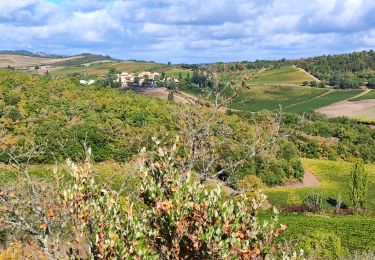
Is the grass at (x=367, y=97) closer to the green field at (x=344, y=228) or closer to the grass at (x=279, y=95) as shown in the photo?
the grass at (x=279, y=95)

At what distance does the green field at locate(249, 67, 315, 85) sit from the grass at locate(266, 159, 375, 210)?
60.8 meters

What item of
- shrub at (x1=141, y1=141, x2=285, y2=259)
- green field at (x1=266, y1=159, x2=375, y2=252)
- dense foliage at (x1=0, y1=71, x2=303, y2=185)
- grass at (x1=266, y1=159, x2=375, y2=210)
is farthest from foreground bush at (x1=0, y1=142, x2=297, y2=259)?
grass at (x1=266, y1=159, x2=375, y2=210)

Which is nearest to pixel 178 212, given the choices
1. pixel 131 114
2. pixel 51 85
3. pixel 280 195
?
pixel 280 195

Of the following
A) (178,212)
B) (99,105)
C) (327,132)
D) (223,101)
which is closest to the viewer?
(178,212)

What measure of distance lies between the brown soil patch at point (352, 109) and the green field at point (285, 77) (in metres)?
23.1

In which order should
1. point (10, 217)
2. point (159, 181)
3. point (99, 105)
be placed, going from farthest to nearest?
point (99, 105)
point (10, 217)
point (159, 181)

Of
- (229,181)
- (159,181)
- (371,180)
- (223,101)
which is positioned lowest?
(371,180)

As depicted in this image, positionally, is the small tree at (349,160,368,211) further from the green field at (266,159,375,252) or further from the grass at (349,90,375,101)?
the grass at (349,90,375,101)

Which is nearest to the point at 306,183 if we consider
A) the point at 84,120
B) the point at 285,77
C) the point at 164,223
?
the point at 84,120

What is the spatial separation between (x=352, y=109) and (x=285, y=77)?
114ft

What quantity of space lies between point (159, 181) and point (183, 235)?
837 millimetres

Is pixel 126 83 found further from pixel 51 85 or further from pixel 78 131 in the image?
pixel 78 131

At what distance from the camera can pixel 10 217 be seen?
797 cm

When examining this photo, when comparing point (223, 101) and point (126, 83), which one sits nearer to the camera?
point (223, 101)
